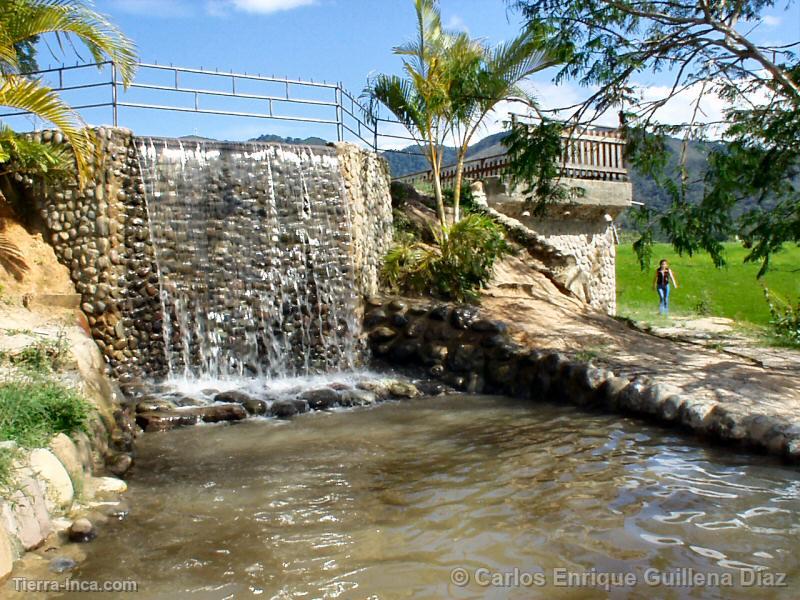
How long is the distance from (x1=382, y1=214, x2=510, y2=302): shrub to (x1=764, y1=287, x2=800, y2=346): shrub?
484 cm

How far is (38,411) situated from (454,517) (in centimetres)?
316

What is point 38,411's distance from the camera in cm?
561

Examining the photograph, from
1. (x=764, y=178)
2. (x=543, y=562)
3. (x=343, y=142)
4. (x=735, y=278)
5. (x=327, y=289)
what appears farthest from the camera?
(x=735, y=278)

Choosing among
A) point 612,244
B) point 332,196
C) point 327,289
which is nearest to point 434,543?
point 327,289

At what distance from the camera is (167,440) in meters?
7.76

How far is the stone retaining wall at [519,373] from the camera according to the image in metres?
7.19

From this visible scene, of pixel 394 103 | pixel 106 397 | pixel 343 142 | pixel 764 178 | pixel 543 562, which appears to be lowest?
pixel 543 562

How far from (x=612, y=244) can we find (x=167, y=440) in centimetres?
1331

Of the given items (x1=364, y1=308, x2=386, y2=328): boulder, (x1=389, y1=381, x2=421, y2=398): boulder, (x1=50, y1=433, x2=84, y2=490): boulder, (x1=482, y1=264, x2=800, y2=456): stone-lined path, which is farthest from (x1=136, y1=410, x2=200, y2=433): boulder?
(x1=482, y1=264, x2=800, y2=456): stone-lined path

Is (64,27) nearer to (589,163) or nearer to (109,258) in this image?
(109,258)

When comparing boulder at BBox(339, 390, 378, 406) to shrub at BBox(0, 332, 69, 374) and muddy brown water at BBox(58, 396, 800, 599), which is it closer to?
muddy brown water at BBox(58, 396, 800, 599)

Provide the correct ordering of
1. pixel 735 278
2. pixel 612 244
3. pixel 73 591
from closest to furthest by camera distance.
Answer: pixel 73 591, pixel 612 244, pixel 735 278

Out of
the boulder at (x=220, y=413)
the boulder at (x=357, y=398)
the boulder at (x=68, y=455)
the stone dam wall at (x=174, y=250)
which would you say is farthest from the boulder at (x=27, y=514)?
the stone dam wall at (x=174, y=250)

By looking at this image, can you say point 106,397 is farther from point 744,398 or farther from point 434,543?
point 744,398
